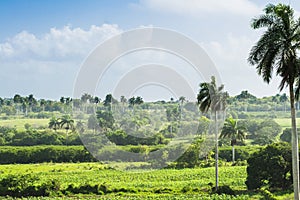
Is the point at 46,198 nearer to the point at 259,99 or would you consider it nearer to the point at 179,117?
the point at 179,117

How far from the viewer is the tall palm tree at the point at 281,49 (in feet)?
65.5

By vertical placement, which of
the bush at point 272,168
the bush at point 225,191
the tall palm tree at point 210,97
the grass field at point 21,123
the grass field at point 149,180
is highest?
the tall palm tree at point 210,97

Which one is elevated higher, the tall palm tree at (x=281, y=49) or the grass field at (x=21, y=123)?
the tall palm tree at (x=281, y=49)

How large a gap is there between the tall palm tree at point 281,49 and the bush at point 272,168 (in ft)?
51.4

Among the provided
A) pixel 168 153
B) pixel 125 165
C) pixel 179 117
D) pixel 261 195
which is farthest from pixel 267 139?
pixel 261 195

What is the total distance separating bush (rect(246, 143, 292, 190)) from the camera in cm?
3550

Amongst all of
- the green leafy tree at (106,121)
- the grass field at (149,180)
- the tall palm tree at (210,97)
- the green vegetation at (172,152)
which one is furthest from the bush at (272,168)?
the green leafy tree at (106,121)

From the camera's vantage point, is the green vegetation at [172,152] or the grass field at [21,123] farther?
the grass field at [21,123]

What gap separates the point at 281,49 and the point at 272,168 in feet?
59.9

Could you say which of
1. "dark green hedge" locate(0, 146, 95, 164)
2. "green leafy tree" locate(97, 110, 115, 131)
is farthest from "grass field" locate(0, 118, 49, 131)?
"dark green hedge" locate(0, 146, 95, 164)

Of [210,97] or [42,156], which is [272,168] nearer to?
[210,97]

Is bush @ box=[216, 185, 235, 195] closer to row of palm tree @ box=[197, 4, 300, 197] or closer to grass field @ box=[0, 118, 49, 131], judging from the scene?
row of palm tree @ box=[197, 4, 300, 197]

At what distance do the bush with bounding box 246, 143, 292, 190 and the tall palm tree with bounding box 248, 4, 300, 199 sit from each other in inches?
617

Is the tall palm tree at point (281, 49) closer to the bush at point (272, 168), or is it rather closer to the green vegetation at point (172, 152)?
the green vegetation at point (172, 152)
